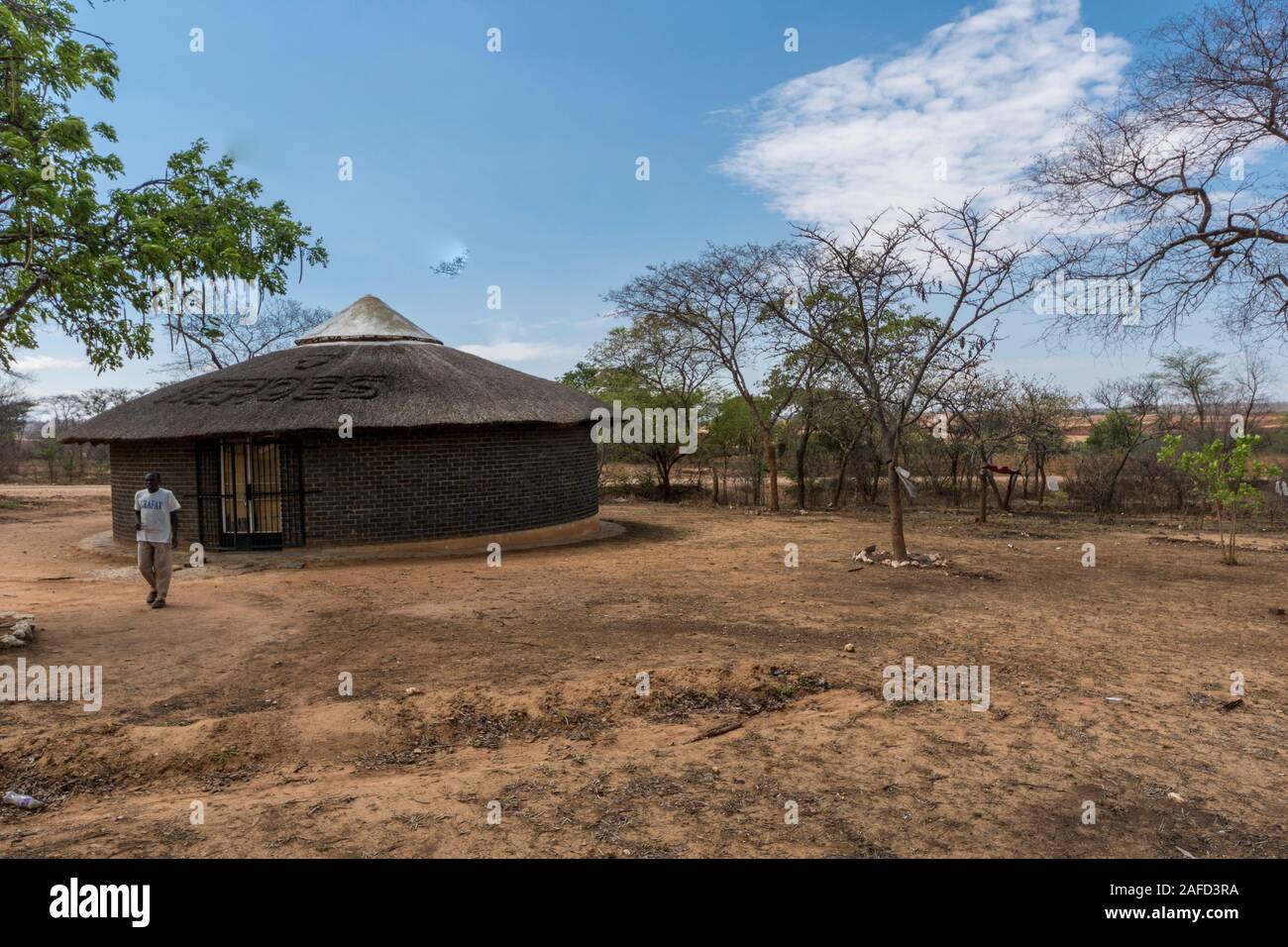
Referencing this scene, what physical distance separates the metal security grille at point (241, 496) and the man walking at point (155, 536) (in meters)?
4.67

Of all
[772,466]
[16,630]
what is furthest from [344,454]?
[772,466]

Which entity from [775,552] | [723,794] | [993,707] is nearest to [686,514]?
[775,552]

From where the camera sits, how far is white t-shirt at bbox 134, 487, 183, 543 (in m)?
9.02

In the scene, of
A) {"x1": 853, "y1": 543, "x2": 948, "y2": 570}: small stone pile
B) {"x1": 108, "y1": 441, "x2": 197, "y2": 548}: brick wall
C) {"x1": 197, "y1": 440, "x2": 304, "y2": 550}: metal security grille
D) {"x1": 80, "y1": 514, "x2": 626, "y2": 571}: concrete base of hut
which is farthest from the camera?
{"x1": 108, "y1": 441, "x2": 197, "y2": 548}: brick wall

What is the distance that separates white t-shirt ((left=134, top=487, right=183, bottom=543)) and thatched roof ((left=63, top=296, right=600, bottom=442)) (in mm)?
4317

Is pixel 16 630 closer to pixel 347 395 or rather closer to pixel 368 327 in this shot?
pixel 347 395

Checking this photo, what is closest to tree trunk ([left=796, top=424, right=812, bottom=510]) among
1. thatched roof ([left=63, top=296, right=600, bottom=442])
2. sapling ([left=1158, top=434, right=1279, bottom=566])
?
thatched roof ([left=63, top=296, right=600, bottom=442])

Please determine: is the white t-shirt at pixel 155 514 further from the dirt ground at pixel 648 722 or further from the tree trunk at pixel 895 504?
the tree trunk at pixel 895 504

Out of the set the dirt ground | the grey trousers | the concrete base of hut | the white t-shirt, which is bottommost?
the dirt ground

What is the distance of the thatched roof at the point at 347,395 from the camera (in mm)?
13750

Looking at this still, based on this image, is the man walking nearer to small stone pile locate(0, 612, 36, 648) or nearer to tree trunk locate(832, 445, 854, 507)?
small stone pile locate(0, 612, 36, 648)

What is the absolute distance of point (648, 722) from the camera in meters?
5.66

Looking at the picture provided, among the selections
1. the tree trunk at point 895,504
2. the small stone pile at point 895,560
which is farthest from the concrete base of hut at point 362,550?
the tree trunk at point 895,504
